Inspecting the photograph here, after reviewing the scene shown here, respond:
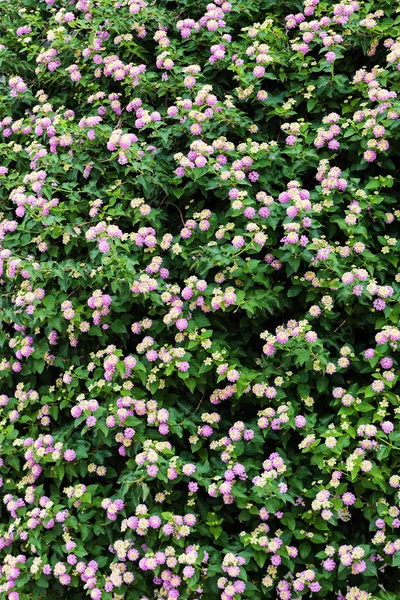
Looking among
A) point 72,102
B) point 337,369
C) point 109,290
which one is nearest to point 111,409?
point 109,290

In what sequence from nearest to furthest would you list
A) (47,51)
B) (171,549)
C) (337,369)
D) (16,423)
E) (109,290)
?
(171,549) → (337,369) → (109,290) → (16,423) → (47,51)

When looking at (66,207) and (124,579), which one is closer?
(124,579)

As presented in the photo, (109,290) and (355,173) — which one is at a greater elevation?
(355,173)

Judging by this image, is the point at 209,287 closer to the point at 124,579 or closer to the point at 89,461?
the point at 89,461

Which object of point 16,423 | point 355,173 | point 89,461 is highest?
point 355,173

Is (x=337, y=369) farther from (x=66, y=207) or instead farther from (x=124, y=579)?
(x=66, y=207)

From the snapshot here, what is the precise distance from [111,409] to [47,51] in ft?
6.69

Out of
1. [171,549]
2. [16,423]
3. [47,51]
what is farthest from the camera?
[47,51]

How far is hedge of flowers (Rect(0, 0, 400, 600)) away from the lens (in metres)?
2.36

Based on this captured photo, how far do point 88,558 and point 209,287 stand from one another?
1160mm

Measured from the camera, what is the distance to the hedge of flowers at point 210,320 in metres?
2.36

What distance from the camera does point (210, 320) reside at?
8.83 ft

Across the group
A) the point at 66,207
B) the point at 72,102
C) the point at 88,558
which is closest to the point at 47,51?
the point at 72,102

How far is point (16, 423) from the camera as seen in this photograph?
3.00 m
